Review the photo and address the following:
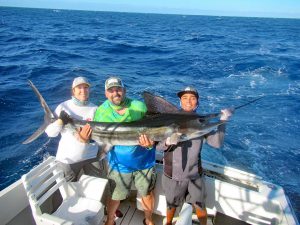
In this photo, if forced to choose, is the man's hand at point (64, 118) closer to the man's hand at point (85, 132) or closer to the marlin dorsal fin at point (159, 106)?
the man's hand at point (85, 132)

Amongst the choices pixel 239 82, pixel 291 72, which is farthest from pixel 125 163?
pixel 291 72

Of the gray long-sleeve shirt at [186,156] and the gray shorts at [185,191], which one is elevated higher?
the gray long-sleeve shirt at [186,156]

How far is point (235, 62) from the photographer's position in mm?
18859

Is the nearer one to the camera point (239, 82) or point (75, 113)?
point (75, 113)

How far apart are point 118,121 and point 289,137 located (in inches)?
294

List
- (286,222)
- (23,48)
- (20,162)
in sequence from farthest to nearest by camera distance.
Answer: (23,48), (20,162), (286,222)

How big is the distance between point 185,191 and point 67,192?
4.49ft

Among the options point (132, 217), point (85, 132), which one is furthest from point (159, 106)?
point (132, 217)

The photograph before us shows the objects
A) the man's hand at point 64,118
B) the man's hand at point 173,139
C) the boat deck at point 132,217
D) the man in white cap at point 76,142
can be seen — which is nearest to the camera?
the man's hand at point 173,139

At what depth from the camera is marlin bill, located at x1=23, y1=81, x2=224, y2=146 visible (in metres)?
2.93

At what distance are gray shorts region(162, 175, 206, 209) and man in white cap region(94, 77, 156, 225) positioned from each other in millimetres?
229

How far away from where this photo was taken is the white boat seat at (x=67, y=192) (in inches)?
119

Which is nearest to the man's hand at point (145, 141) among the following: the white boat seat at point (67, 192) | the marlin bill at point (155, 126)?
the marlin bill at point (155, 126)

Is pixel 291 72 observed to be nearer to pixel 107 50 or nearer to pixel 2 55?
pixel 107 50
